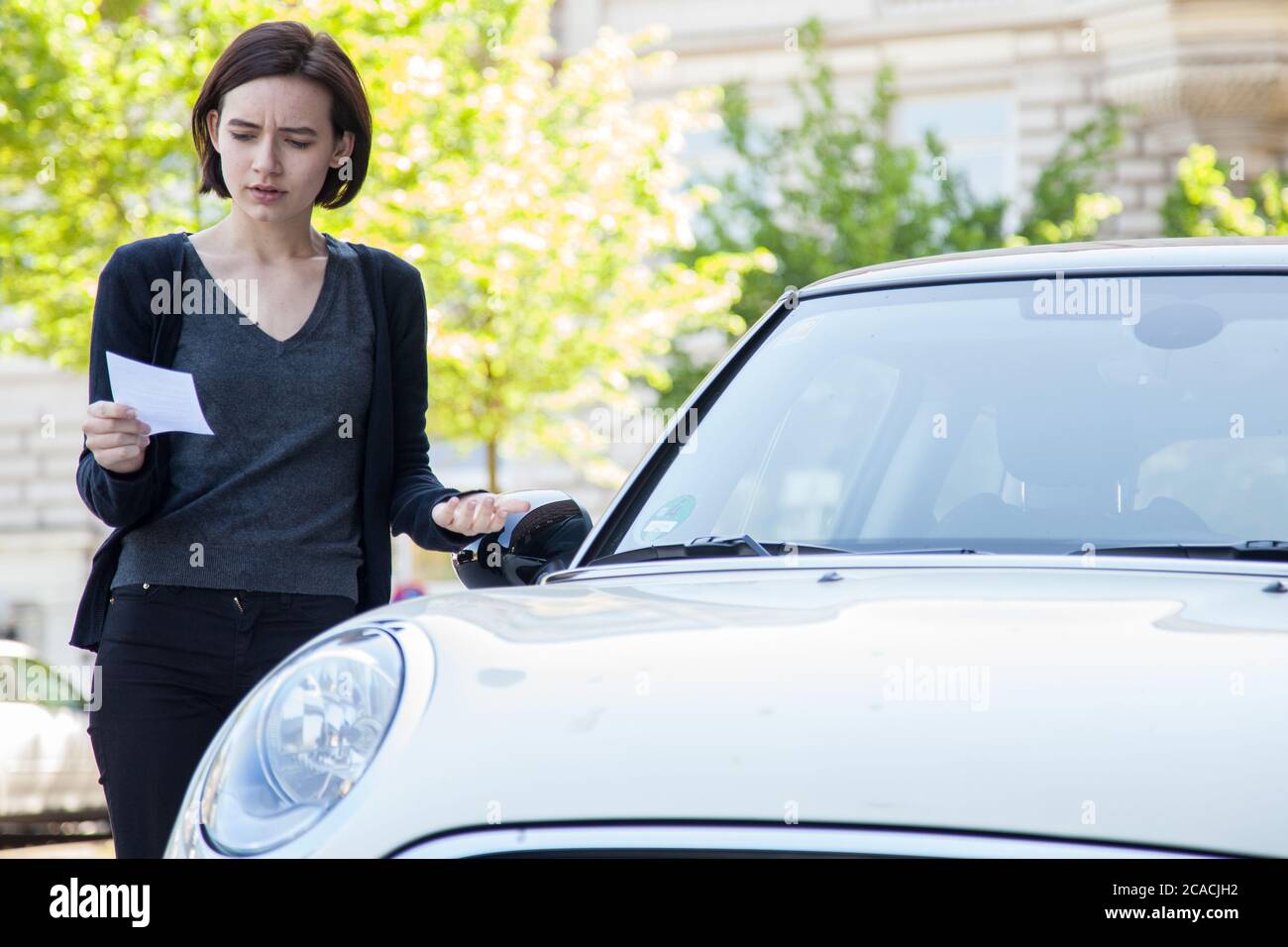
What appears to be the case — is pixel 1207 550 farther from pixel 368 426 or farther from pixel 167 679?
pixel 167 679

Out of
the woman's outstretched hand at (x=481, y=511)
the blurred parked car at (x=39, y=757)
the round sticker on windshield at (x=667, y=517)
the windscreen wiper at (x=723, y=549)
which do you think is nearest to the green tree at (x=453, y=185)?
the blurred parked car at (x=39, y=757)

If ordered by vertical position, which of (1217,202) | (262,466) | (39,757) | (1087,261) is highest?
(1217,202)

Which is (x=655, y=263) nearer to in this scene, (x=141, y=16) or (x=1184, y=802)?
(x=141, y=16)

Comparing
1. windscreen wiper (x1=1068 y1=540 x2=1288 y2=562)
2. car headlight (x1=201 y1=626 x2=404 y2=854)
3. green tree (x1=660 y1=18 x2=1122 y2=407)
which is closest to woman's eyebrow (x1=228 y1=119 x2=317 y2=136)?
car headlight (x1=201 y1=626 x2=404 y2=854)

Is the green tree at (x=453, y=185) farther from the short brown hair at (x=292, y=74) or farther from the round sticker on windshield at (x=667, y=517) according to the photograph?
the round sticker on windshield at (x=667, y=517)

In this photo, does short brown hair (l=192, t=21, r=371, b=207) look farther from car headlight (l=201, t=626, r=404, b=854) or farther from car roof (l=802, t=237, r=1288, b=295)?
car headlight (l=201, t=626, r=404, b=854)

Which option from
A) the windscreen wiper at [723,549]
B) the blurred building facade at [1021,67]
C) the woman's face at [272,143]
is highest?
the blurred building facade at [1021,67]

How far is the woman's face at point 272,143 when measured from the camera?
314 centimetres

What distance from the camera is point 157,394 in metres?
2.80

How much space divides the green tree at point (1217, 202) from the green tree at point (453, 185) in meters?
4.29

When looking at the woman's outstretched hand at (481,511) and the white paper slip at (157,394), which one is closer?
the white paper slip at (157,394)

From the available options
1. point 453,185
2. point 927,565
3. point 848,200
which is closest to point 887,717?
point 927,565

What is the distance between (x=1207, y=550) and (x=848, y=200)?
50.1ft

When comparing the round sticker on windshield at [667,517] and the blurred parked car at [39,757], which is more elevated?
the round sticker on windshield at [667,517]
